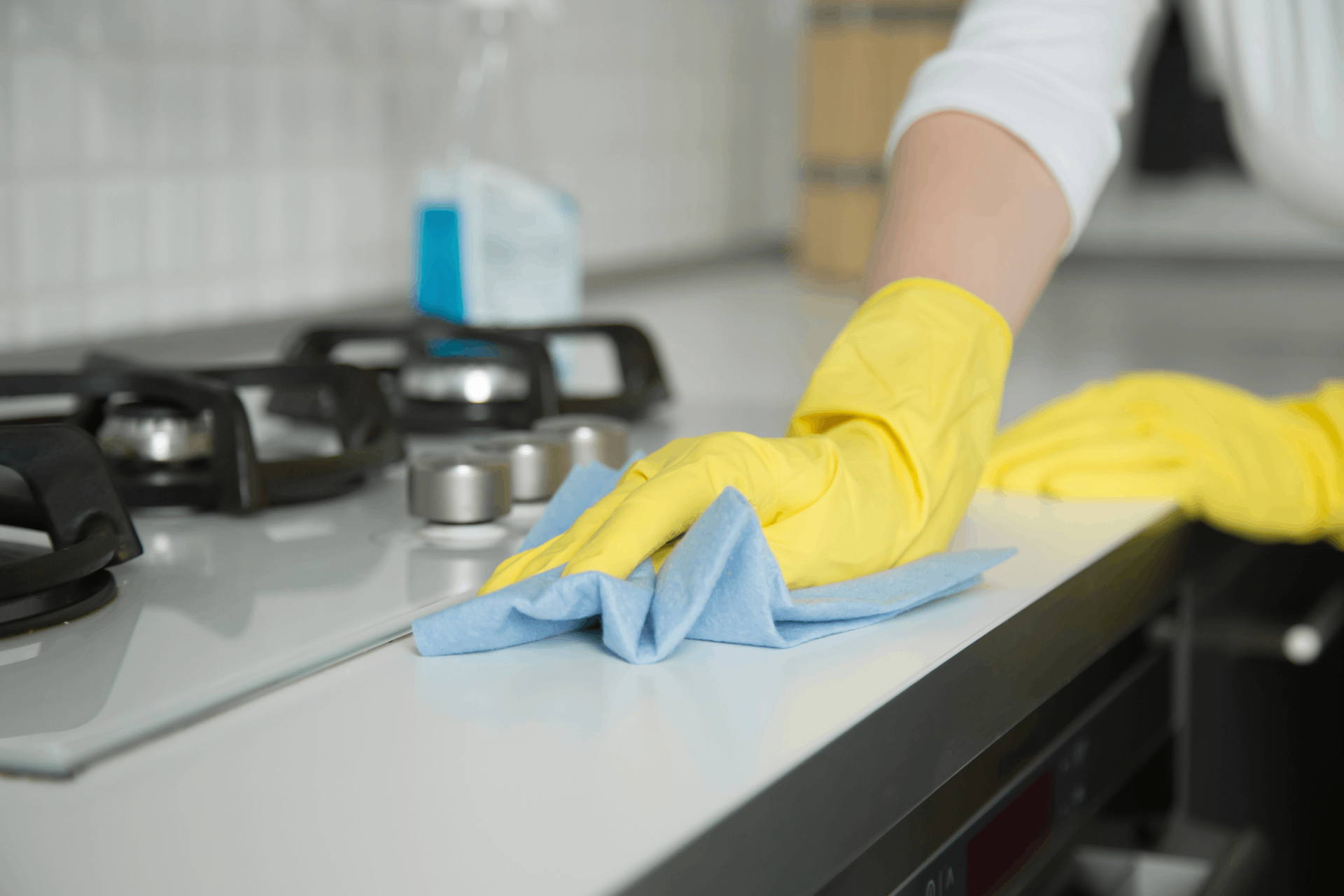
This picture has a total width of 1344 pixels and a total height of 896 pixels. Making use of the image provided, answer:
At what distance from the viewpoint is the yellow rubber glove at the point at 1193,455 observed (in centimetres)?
69

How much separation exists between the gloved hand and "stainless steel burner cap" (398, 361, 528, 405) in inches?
10.5

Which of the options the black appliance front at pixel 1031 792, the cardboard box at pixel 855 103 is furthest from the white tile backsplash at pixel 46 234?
the cardboard box at pixel 855 103

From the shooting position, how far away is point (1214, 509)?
70 centimetres

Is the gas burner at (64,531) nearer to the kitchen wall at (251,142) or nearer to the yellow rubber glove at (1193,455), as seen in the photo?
the yellow rubber glove at (1193,455)

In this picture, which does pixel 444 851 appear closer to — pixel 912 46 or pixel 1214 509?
pixel 1214 509

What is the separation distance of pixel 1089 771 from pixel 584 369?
710mm

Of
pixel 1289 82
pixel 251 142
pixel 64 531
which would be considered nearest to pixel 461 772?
pixel 64 531

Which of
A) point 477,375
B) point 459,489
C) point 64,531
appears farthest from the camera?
point 477,375

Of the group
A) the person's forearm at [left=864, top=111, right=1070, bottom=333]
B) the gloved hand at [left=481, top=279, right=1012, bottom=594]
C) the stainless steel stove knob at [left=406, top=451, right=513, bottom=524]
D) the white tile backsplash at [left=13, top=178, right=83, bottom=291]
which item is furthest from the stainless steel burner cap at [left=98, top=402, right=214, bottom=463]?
the white tile backsplash at [left=13, top=178, right=83, bottom=291]

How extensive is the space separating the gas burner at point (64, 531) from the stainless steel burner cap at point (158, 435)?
0.13 metres

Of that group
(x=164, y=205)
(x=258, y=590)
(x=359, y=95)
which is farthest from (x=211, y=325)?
(x=258, y=590)

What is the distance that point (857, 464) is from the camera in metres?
0.55

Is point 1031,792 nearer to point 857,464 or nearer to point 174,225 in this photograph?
point 857,464

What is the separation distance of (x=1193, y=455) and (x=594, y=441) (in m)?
0.33
